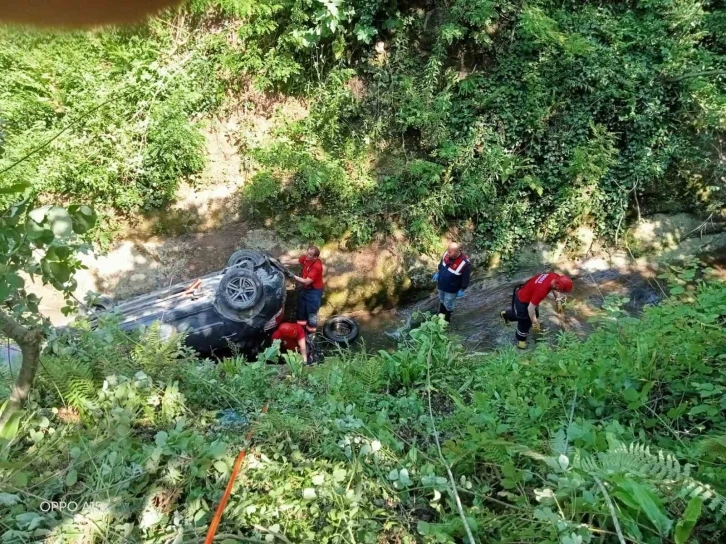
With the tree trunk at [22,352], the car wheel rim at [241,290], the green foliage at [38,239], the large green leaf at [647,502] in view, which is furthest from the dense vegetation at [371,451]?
the car wheel rim at [241,290]

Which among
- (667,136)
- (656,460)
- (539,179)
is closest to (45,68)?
(539,179)

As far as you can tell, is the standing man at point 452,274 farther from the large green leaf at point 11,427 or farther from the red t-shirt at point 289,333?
the large green leaf at point 11,427

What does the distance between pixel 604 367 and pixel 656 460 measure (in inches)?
48.0

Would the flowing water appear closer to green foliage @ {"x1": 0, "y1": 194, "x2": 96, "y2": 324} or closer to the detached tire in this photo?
the detached tire

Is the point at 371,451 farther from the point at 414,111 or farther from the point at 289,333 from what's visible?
the point at 414,111

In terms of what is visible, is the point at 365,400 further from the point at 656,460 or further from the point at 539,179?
the point at 539,179

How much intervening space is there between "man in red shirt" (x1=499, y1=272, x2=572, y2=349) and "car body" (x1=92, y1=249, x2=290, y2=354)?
3.40 metres

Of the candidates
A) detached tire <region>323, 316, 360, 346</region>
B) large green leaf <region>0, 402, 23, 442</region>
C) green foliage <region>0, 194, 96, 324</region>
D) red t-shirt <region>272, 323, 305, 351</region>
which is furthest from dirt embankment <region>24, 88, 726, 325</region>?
green foliage <region>0, 194, 96, 324</region>

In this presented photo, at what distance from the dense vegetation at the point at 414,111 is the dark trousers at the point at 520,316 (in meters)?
1.62

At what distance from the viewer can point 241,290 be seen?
632 centimetres

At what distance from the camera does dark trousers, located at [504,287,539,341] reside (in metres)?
6.84

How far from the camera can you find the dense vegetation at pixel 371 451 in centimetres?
180

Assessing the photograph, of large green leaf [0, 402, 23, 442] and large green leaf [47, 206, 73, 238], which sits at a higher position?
large green leaf [47, 206, 73, 238]

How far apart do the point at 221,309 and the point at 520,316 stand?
166 inches
